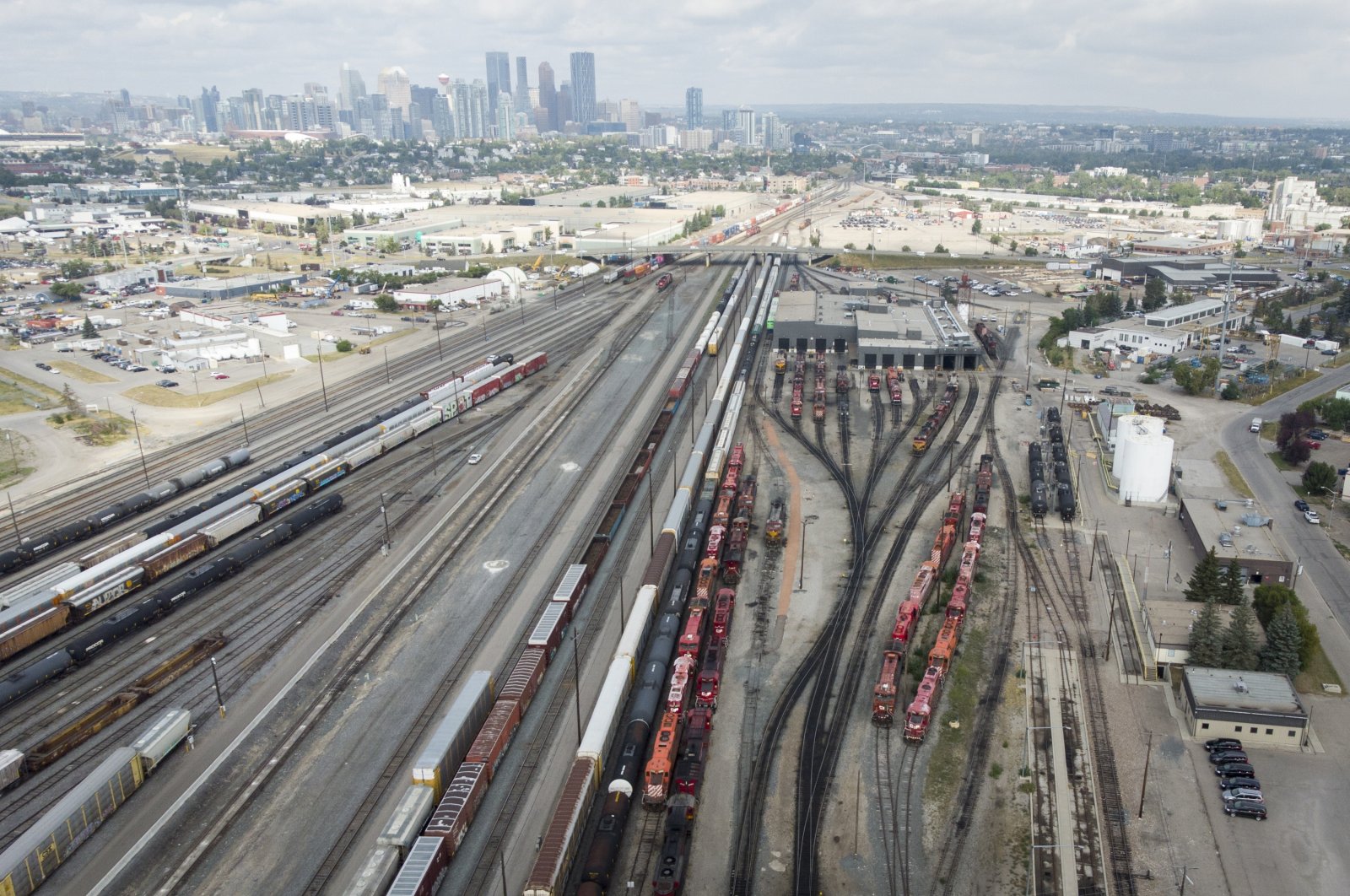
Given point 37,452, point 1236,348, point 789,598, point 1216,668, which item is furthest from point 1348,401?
point 37,452

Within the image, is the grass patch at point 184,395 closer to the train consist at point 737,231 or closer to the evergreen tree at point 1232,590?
the evergreen tree at point 1232,590

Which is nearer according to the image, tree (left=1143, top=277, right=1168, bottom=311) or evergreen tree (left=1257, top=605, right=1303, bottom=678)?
evergreen tree (left=1257, top=605, right=1303, bottom=678)

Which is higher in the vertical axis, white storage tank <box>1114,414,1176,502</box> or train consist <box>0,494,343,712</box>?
white storage tank <box>1114,414,1176,502</box>

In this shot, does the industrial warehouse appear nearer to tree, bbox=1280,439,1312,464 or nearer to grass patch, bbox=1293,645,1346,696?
tree, bbox=1280,439,1312,464

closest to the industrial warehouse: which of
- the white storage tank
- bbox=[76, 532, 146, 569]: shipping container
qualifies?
the white storage tank

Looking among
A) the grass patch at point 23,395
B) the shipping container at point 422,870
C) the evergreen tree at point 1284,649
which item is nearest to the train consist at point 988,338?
the evergreen tree at point 1284,649

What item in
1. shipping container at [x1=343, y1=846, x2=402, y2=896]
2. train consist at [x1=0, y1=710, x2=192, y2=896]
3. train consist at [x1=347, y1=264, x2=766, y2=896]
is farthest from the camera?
train consist at [x1=0, y1=710, x2=192, y2=896]
